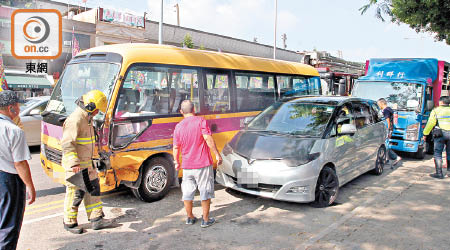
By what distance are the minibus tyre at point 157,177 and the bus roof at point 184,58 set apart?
1656mm

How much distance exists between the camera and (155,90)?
230 inches

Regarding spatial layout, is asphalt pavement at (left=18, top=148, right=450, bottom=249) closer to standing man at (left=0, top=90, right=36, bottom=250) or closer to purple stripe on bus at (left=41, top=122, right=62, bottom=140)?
standing man at (left=0, top=90, right=36, bottom=250)

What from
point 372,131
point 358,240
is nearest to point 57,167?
point 358,240

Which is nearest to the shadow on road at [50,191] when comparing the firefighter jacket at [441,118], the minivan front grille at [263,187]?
the minivan front grille at [263,187]

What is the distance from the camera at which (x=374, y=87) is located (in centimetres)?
1039

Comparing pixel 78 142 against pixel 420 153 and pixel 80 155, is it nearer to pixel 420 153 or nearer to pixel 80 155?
pixel 80 155

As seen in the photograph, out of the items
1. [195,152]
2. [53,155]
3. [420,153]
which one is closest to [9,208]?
[195,152]

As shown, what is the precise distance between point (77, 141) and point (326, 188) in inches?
145

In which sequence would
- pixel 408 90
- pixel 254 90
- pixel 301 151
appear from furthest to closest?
pixel 408 90, pixel 254 90, pixel 301 151

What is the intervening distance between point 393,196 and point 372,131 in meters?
1.67

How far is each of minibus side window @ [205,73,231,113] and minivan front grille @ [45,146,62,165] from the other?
2.73m

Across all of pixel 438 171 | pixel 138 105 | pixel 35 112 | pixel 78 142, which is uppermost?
pixel 138 105

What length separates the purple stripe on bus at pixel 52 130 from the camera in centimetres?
522

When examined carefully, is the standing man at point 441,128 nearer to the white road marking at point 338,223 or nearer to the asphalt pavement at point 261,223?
the asphalt pavement at point 261,223
